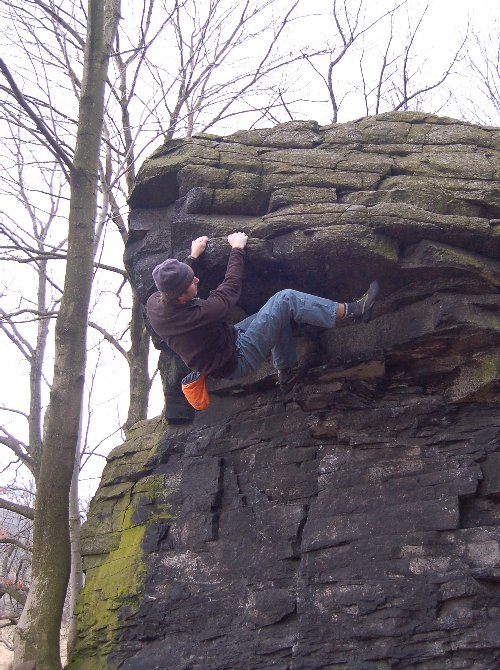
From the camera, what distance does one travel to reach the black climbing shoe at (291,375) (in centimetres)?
684

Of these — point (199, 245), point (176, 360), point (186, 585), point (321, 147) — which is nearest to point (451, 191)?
point (321, 147)

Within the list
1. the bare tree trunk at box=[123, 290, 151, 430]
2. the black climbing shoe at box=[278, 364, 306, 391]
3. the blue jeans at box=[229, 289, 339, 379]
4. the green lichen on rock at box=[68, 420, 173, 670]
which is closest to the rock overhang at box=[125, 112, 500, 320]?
the blue jeans at box=[229, 289, 339, 379]

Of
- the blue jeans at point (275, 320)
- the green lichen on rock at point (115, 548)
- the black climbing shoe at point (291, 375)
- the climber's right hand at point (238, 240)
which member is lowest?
the green lichen on rock at point (115, 548)

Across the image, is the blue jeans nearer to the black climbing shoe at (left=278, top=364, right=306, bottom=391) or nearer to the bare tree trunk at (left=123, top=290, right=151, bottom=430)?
the black climbing shoe at (left=278, top=364, right=306, bottom=391)

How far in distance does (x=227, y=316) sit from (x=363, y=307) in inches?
46.3

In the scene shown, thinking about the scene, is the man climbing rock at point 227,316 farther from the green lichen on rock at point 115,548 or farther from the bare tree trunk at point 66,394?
the green lichen on rock at point 115,548

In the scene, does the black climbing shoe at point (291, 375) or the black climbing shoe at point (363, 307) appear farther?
the black climbing shoe at point (291, 375)

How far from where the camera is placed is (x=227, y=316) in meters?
6.12

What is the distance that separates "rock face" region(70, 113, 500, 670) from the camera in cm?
570

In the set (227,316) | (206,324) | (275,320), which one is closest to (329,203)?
(275,320)

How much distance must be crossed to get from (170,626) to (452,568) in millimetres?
2653

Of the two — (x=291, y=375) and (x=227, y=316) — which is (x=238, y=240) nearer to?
(x=227, y=316)

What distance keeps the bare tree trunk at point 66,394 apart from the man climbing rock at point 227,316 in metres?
1.77

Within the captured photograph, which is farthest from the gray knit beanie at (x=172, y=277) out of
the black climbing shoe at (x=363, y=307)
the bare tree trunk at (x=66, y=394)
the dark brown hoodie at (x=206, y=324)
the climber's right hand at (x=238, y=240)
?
the bare tree trunk at (x=66, y=394)
